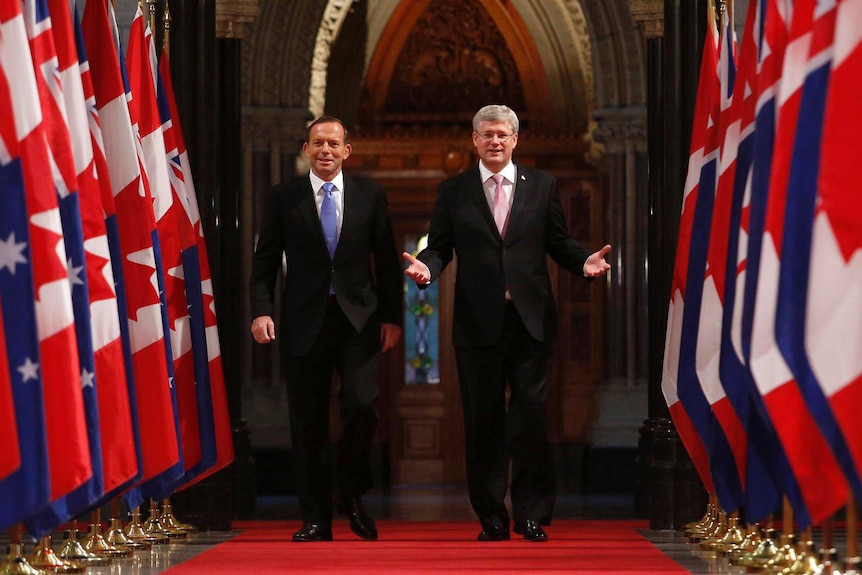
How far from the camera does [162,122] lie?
275 inches

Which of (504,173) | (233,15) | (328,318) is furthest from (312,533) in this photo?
(233,15)

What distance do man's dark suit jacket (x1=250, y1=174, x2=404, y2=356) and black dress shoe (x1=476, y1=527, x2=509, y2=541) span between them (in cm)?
103

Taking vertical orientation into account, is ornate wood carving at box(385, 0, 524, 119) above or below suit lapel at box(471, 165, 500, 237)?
above

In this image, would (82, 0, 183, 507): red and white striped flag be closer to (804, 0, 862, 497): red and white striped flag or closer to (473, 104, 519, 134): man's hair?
(473, 104, 519, 134): man's hair

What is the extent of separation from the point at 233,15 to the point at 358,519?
4.42 meters

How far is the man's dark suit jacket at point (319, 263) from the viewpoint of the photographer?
21.5 ft

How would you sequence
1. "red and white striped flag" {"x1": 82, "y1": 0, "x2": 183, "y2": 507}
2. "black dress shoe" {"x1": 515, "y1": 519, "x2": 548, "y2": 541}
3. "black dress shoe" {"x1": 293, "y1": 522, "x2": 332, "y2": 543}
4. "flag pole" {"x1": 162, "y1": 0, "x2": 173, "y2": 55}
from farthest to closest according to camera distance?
"flag pole" {"x1": 162, "y1": 0, "x2": 173, "y2": 55}
"black dress shoe" {"x1": 293, "y1": 522, "x2": 332, "y2": 543}
"black dress shoe" {"x1": 515, "y1": 519, "x2": 548, "y2": 541}
"red and white striped flag" {"x1": 82, "y1": 0, "x2": 183, "y2": 507}

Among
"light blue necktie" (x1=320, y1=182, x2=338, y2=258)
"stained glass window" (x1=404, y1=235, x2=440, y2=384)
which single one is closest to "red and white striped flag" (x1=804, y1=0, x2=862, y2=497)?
"light blue necktie" (x1=320, y1=182, x2=338, y2=258)

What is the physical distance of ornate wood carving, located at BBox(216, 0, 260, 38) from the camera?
9.70m

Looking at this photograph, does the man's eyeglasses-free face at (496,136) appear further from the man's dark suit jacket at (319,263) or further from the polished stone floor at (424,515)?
the polished stone floor at (424,515)

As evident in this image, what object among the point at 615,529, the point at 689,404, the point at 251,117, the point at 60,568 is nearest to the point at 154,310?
the point at 60,568

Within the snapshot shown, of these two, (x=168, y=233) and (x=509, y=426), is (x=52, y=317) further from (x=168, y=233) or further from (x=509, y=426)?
(x=509, y=426)

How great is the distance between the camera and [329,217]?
262 inches

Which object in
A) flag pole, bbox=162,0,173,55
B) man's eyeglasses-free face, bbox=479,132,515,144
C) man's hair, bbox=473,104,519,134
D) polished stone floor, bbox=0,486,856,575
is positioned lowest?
polished stone floor, bbox=0,486,856,575
